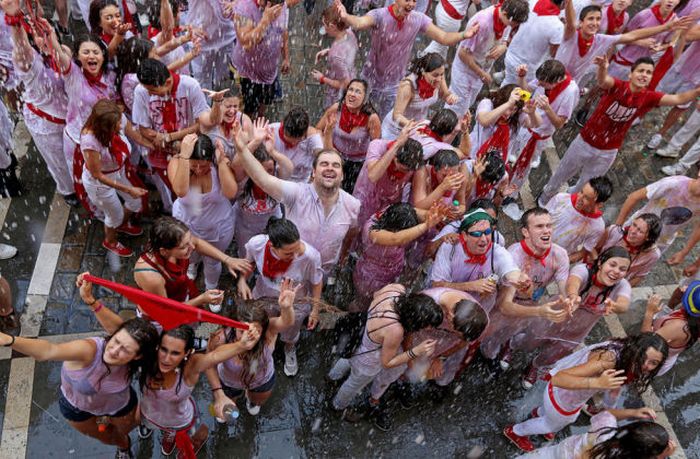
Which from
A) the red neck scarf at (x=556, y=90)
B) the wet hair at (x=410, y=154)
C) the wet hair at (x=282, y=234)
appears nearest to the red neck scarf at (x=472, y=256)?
the wet hair at (x=410, y=154)

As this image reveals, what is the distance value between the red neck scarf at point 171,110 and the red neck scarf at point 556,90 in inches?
160

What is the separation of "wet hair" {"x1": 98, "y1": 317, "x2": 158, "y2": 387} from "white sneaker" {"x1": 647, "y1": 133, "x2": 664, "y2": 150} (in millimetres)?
7936

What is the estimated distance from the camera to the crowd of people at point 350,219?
4.30 metres

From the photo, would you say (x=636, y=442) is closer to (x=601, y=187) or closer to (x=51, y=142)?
(x=601, y=187)

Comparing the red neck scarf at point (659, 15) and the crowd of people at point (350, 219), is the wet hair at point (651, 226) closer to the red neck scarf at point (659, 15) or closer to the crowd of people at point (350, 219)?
the crowd of people at point (350, 219)

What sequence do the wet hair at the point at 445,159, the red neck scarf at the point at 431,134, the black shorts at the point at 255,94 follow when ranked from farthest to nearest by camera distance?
the black shorts at the point at 255,94 < the red neck scarf at the point at 431,134 < the wet hair at the point at 445,159

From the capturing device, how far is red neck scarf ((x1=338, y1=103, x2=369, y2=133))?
6.10 meters

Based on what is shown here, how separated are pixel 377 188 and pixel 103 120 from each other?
2.58 metres

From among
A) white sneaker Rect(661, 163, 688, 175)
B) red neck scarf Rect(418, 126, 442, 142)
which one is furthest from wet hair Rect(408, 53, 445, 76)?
white sneaker Rect(661, 163, 688, 175)

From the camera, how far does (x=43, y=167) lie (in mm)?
7113

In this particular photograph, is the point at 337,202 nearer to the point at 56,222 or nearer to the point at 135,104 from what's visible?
the point at 135,104

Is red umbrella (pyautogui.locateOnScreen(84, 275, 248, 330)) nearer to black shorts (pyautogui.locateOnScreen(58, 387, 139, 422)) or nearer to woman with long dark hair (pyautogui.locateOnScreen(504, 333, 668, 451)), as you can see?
black shorts (pyautogui.locateOnScreen(58, 387, 139, 422))

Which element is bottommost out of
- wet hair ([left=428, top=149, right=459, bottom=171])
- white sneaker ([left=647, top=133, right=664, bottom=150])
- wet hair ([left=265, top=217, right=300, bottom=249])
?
white sneaker ([left=647, top=133, right=664, bottom=150])

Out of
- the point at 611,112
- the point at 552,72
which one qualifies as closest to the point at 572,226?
the point at 552,72
